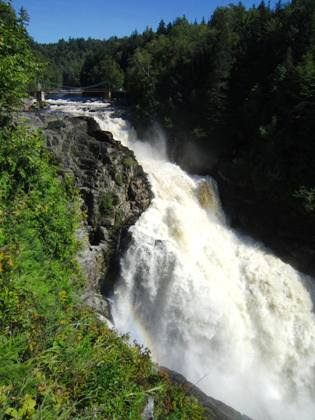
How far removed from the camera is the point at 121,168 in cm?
1753

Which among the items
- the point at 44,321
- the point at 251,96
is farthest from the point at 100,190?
the point at 44,321

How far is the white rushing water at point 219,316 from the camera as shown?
13.2 metres

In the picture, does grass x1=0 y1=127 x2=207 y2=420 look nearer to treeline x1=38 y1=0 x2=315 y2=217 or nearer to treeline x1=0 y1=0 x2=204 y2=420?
treeline x1=0 y1=0 x2=204 y2=420

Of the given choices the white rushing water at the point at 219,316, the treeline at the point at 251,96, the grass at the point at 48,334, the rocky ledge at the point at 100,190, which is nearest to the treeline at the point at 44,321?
the grass at the point at 48,334

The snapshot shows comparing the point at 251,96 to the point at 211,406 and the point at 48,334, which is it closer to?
the point at 211,406

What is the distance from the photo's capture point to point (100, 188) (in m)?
16.5

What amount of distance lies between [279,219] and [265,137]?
4390 mm

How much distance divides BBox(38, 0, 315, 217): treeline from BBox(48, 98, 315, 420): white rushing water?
4806mm

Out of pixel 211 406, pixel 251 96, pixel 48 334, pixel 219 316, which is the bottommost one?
pixel 219 316

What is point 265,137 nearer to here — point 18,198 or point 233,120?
point 233,120

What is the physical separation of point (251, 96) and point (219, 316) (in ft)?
41.7

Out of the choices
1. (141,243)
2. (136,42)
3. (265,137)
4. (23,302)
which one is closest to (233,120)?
(265,137)

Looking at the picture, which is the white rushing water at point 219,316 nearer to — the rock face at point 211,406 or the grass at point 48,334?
the rock face at point 211,406

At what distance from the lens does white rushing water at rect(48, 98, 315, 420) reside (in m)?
13.2
